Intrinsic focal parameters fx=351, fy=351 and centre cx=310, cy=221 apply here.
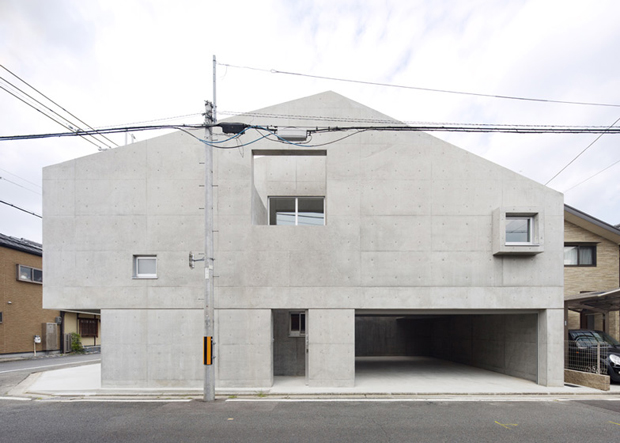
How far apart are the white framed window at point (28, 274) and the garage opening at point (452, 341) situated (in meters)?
22.3

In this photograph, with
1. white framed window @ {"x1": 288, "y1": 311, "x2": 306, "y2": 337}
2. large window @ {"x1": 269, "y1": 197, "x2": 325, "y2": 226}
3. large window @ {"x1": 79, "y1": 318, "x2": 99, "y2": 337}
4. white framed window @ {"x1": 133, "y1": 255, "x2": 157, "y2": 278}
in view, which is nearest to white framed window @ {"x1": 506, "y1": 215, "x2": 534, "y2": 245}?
large window @ {"x1": 269, "y1": 197, "x2": 325, "y2": 226}

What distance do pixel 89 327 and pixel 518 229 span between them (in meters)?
32.6

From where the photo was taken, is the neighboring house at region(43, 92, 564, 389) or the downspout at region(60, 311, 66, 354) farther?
the downspout at region(60, 311, 66, 354)

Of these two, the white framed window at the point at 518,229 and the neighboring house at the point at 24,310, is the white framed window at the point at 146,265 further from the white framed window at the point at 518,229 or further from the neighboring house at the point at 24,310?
the neighboring house at the point at 24,310

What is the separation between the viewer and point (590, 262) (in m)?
15.9

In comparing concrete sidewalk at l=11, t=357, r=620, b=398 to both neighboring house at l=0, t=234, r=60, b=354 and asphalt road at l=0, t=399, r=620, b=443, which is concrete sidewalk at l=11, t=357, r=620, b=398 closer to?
asphalt road at l=0, t=399, r=620, b=443

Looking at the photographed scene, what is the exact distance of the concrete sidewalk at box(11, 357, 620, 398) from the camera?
9.62 m

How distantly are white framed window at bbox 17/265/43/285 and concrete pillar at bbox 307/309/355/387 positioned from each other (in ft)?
75.8

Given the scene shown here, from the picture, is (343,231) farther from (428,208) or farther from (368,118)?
(368,118)

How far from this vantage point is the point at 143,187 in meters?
10.6

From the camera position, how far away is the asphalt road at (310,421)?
6.57 metres

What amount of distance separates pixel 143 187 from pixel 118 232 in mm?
1543

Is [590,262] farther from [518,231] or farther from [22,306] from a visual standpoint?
[22,306]

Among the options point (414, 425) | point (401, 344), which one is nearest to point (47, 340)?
point (401, 344)
